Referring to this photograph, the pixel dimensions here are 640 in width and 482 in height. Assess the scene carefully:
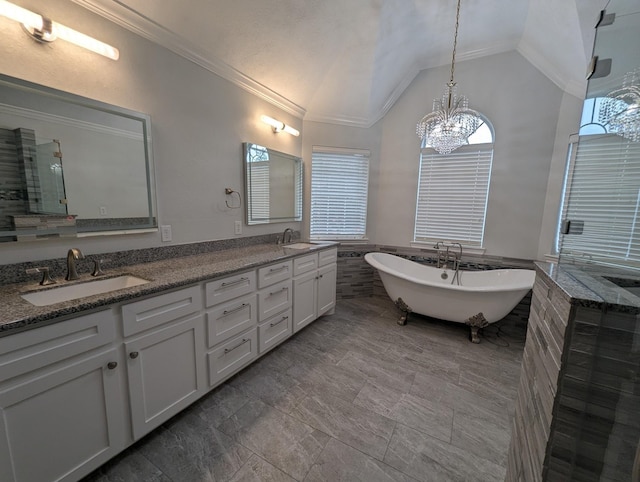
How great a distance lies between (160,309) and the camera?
4.51 feet

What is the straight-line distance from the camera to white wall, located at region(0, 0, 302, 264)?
1.33 meters

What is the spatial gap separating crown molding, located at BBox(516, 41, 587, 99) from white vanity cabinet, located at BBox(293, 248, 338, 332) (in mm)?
3006

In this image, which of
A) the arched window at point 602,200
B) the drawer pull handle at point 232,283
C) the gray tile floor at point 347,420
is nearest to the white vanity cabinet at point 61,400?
the gray tile floor at point 347,420

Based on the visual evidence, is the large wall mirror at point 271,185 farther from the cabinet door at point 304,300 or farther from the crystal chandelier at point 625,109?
the crystal chandelier at point 625,109

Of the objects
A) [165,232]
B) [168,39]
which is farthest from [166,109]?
[165,232]

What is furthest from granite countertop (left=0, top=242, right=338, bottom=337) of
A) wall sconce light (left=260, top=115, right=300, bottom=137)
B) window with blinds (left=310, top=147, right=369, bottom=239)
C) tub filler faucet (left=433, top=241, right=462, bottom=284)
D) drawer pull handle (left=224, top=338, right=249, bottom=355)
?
tub filler faucet (left=433, top=241, right=462, bottom=284)

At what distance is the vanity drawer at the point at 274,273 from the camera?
2023mm

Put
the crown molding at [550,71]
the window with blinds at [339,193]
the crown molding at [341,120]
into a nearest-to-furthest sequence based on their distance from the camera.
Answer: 1. the crown molding at [550,71]
2. the crown molding at [341,120]
3. the window with blinds at [339,193]

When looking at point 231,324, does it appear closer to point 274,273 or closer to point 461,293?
point 274,273

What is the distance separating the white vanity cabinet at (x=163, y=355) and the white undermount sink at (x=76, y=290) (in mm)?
232

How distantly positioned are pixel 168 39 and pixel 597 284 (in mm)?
2750

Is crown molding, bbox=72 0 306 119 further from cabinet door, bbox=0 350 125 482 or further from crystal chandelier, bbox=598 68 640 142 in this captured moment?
crystal chandelier, bbox=598 68 640 142

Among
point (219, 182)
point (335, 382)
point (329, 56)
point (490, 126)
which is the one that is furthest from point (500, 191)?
point (219, 182)

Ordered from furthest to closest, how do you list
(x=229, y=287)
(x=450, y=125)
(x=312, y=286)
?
(x=312, y=286) → (x=450, y=125) → (x=229, y=287)
